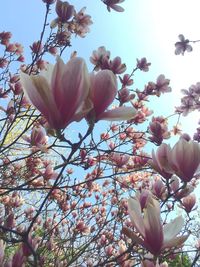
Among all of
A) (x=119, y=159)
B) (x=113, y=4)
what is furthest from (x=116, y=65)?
(x=119, y=159)

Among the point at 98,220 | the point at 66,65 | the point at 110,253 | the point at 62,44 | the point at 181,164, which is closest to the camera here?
the point at 66,65

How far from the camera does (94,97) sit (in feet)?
2.61

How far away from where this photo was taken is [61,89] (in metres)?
0.76

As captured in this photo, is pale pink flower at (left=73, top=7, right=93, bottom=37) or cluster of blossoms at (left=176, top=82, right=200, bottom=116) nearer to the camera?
pale pink flower at (left=73, top=7, right=93, bottom=37)

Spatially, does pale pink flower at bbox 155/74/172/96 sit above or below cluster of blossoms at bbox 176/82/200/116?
below

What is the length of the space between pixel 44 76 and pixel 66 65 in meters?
0.06

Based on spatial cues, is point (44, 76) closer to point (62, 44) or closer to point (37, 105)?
point (37, 105)

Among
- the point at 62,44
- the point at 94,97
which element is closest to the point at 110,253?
the point at 62,44

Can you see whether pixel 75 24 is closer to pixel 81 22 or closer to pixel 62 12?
pixel 81 22

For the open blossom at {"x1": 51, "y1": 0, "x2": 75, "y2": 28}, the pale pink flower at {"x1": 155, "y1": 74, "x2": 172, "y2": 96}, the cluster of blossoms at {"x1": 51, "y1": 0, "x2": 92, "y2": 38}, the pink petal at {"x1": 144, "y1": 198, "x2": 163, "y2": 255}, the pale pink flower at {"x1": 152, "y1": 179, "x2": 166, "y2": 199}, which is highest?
the cluster of blossoms at {"x1": 51, "y1": 0, "x2": 92, "y2": 38}

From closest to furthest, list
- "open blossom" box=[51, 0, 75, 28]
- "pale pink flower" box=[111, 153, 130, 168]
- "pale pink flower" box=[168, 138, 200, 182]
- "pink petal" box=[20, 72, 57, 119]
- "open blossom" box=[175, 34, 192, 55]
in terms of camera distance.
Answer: "pink petal" box=[20, 72, 57, 119], "pale pink flower" box=[168, 138, 200, 182], "open blossom" box=[51, 0, 75, 28], "pale pink flower" box=[111, 153, 130, 168], "open blossom" box=[175, 34, 192, 55]

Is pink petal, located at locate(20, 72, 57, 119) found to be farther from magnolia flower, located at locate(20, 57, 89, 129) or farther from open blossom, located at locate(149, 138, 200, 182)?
open blossom, located at locate(149, 138, 200, 182)

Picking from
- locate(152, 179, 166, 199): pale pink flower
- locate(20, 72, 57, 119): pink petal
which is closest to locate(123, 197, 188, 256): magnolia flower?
locate(20, 72, 57, 119): pink petal

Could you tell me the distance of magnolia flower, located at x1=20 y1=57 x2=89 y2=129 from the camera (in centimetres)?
75
